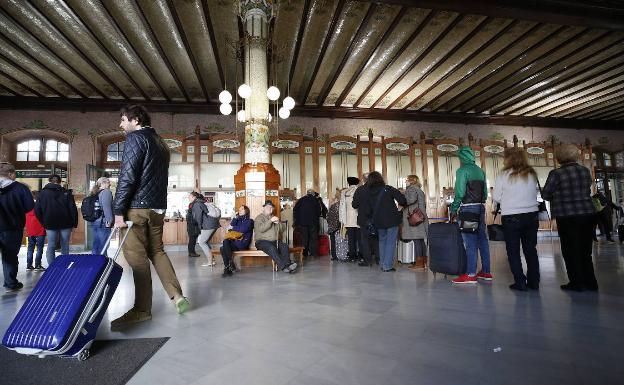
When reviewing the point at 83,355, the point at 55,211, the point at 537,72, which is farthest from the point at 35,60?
the point at 537,72

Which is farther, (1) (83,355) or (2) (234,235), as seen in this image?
(2) (234,235)

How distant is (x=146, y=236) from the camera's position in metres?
2.63

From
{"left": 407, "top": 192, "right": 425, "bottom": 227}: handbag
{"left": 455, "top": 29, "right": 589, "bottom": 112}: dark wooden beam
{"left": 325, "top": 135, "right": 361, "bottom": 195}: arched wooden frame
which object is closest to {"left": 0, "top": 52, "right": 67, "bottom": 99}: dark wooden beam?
{"left": 325, "top": 135, "right": 361, "bottom": 195}: arched wooden frame

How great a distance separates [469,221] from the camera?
12.3 ft

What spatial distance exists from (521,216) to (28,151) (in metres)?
13.3

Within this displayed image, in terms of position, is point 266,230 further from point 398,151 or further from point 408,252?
point 398,151

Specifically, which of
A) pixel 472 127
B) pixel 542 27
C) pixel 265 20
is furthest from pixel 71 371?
pixel 472 127

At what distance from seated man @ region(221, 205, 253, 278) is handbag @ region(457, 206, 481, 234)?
293 centimetres

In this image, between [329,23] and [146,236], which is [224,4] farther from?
[146,236]

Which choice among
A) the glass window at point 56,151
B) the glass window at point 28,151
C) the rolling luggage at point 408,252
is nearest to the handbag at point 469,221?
the rolling luggage at point 408,252

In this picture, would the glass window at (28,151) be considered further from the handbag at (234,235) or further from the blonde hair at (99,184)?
the handbag at (234,235)

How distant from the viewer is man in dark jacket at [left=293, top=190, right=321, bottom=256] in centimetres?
677

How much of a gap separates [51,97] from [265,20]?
7.96 m

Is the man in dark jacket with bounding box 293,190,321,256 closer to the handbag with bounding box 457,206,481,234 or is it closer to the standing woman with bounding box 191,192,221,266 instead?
the standing woman with bounding box 191,192,221,266
